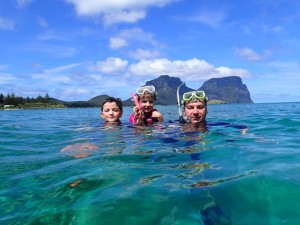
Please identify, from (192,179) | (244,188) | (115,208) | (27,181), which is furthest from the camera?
(27,181)

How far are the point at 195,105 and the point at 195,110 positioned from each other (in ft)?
0.57

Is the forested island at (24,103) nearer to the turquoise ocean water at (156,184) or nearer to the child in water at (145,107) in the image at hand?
the child in water at (145,107)

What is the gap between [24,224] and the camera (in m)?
3.36

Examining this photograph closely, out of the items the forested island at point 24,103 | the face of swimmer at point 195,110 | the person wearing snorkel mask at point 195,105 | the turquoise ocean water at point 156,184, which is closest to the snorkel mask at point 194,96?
the person wearing snorkel mask at point 195,105

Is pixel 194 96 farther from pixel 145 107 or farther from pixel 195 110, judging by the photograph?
pixel 145 107

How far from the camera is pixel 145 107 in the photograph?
11461 mm

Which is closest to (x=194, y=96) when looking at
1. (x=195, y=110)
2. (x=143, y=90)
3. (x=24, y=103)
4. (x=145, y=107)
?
(x=195, y=110)

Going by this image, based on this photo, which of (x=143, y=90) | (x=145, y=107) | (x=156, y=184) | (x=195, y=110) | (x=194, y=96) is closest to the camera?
(x=156, y=184)

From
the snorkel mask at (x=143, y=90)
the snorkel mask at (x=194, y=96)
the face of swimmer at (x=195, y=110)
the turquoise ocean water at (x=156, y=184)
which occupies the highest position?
the snorkel mask at (x=143, y=90)

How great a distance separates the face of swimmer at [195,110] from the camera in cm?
980

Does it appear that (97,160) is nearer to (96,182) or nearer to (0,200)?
(96,182)

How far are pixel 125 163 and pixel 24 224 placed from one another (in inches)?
97.0

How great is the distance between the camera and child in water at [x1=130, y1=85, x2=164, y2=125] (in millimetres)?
11094

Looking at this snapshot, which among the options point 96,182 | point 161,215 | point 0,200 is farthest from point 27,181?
point 161,215
